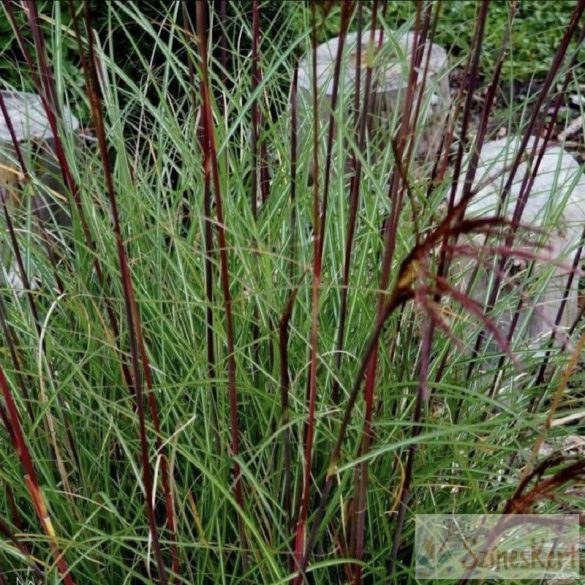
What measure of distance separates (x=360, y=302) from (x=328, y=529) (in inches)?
15.3

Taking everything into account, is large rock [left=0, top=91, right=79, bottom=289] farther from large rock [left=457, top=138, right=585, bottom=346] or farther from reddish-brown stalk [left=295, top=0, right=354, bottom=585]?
large rock [left=457, top=138, right=585, bottom=346]

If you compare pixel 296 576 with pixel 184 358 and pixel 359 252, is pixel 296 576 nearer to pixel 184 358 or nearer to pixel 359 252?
pixel 184 358

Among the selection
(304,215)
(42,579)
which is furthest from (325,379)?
(42,579)

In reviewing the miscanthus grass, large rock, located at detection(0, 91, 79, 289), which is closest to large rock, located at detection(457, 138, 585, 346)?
the miscanthus grass

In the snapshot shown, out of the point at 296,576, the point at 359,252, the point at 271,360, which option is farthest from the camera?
the point at 359,252

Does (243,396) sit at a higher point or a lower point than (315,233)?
lower

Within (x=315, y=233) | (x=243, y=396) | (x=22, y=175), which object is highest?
(x=315, y=233)

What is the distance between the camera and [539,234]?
1957 mm

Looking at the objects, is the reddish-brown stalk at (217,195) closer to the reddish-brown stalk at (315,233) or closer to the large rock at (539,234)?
the reddish-brown stalk at (315,233)

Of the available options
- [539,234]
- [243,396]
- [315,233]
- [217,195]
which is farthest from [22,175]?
[539,234]

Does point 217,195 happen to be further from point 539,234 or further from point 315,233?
point 539,234

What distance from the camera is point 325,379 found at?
5.45 feet

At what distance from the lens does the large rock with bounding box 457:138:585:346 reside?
5.87ft

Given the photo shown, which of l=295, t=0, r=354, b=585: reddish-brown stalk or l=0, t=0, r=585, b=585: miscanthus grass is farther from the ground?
l=295, t=0, r=354, b=585: reddish-brown stalk
